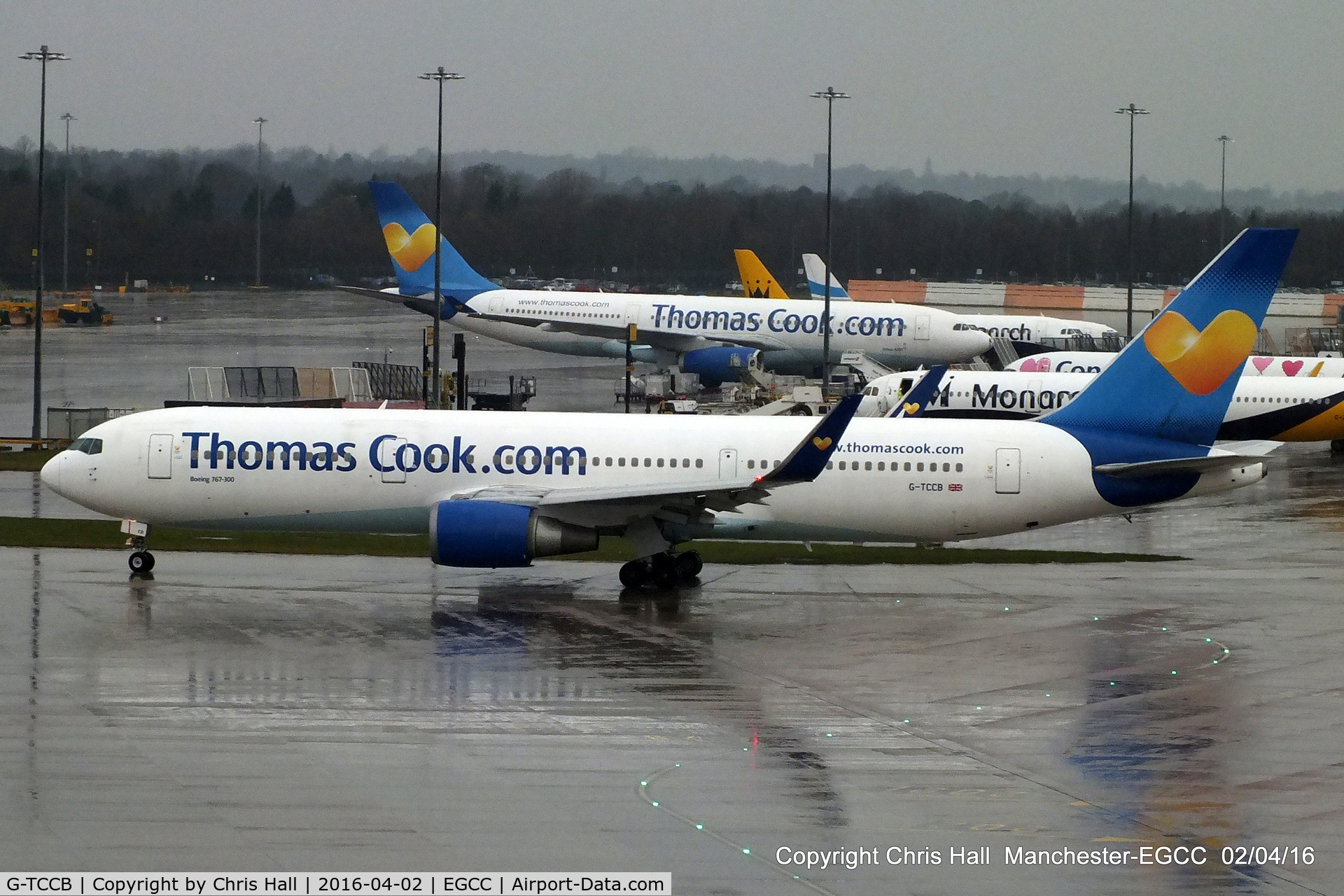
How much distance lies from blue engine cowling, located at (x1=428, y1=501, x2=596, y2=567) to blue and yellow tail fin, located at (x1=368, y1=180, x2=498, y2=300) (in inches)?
1857

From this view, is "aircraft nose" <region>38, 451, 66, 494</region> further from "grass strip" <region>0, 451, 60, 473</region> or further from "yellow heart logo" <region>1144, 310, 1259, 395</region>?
"yellow heart logo" <region>1144, 310, 1259, 395</region>

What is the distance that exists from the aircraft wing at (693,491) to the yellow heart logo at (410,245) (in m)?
47.8

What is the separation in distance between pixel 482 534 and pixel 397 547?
818 centimetres

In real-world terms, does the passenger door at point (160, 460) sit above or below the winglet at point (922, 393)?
below

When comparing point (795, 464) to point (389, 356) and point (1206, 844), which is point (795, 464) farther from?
point (389, 356)

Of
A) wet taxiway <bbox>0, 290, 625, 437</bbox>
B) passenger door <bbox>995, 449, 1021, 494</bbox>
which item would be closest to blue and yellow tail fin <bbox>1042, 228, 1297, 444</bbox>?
passenger door <bbox>995, 449, 1021, 494</bbox>

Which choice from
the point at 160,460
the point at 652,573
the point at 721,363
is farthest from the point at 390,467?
the point at 721,363

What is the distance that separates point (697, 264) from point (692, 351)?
261 ft

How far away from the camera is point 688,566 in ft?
105

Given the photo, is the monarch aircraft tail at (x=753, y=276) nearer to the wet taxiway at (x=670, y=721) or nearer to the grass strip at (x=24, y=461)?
the grass strip at (x=24, y=461)

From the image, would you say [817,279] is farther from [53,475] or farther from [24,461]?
[53,475]

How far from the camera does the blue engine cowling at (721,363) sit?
243 feet

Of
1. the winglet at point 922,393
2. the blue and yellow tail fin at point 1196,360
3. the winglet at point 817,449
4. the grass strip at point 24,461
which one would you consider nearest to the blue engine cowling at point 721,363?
the grass strip at point 24,461

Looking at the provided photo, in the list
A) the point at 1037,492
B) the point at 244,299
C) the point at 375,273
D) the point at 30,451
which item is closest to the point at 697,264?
the point at 375,273
